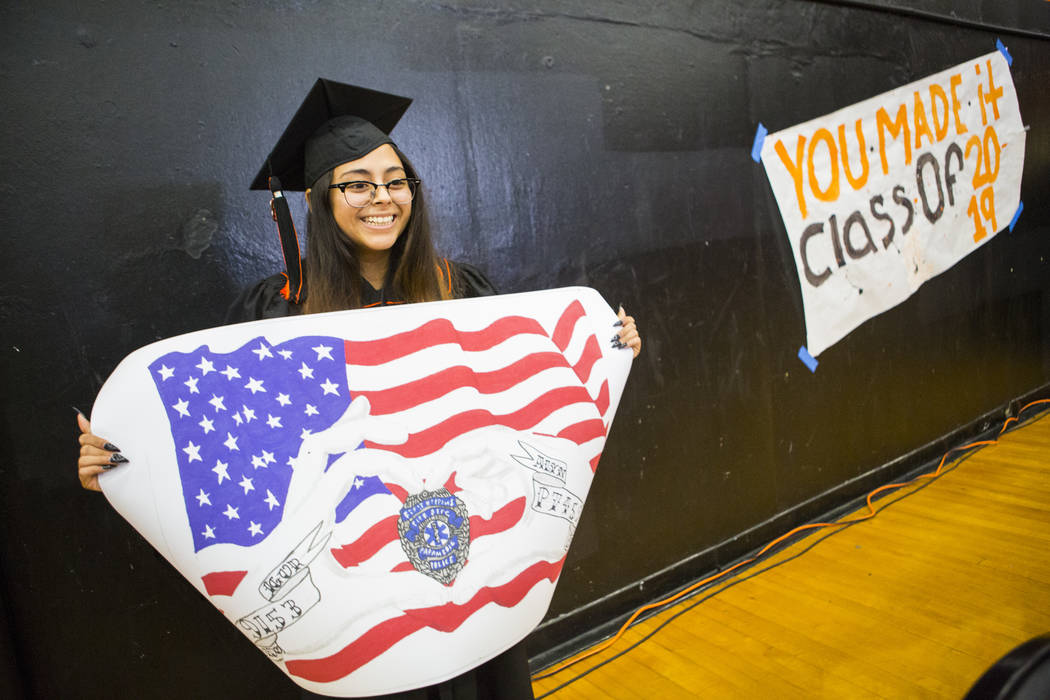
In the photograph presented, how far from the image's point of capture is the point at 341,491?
87 centimetres

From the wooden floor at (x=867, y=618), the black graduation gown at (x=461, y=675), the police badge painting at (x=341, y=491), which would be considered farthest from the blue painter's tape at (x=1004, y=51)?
the police badge painting at (x=341, y=491)

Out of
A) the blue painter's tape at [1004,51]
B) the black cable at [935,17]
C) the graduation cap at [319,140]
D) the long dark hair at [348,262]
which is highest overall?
the black cable at [935,17]

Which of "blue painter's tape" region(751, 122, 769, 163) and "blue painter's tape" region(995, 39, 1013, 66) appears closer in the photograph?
"blue painter's tape" region(751, 122, 769, 163)

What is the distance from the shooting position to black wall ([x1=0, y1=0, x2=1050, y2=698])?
125cm

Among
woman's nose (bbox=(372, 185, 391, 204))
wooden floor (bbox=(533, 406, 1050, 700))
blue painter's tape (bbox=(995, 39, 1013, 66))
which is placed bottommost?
wooden floor (bbox=(533, 406, 1050, 700))

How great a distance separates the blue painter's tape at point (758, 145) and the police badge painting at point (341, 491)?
182cm

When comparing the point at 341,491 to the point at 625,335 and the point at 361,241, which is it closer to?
the point at 361,241

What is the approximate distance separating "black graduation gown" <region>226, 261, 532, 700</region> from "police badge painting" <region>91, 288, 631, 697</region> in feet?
0.41

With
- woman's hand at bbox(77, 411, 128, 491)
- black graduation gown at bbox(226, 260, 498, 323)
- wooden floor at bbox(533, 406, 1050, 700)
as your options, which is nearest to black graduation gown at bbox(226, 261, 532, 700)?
black graduation gown at bbox(226, 260, 498, 323)

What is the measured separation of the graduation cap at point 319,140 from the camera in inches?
44.4

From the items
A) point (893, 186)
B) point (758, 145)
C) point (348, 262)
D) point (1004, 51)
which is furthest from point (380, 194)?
point (1004, 51)

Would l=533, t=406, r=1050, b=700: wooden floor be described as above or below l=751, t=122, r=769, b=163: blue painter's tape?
below

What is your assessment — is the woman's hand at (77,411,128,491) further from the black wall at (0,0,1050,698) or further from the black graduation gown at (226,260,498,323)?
the black wall at (0,0,1050,698)

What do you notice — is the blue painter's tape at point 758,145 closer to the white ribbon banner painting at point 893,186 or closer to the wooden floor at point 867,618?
the white ribbon banner painting at point 893,186
